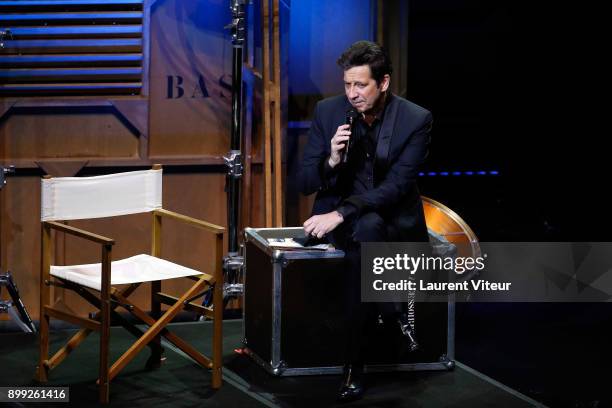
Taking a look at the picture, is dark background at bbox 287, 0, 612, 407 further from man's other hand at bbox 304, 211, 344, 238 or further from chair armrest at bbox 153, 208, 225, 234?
man's other hand at bbox 304, 211, 344, 238

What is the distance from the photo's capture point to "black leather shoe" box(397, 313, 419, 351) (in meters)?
3.97

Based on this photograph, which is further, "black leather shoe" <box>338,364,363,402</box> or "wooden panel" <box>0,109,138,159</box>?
"wooden panel" <box>0,109,138,159</box>

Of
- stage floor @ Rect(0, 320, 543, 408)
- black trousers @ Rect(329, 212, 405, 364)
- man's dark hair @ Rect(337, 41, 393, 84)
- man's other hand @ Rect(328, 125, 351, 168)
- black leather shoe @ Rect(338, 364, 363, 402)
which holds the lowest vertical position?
stage floor @ Rect(0, 320, 543, 408)

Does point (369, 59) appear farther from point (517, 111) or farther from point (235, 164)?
point (517, 111)

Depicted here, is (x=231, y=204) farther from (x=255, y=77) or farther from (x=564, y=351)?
(x=564, y=351)

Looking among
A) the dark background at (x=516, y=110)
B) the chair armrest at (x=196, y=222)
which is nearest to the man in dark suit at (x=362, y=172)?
the chair armrest at (x=196, y=222)

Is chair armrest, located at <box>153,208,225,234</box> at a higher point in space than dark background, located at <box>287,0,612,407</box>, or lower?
lower

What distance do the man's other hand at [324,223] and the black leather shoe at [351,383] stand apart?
55 centimetres

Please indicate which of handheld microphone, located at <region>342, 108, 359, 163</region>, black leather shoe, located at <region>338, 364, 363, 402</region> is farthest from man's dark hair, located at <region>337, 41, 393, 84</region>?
black leather shoe, located at <region>338, 364, 363, 402</region>

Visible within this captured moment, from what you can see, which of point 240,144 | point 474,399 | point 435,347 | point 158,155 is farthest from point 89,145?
point 474,399

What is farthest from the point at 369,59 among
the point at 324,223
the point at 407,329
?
the point at 407,329

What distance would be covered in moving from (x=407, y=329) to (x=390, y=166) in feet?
2.39

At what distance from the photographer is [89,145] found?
5078 mm

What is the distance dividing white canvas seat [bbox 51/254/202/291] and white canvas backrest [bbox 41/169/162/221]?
223mm
